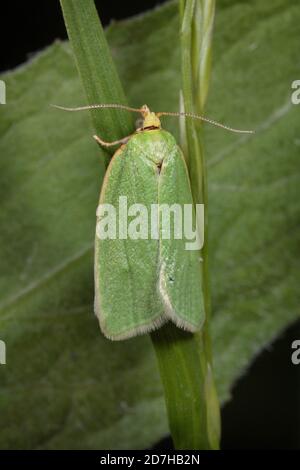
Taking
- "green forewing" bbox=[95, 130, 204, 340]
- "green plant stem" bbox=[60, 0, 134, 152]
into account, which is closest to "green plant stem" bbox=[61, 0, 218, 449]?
"green plant stem" bbox=[60, 0, 134, 152]

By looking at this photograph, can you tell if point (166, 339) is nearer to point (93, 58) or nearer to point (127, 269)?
point (127, 269)

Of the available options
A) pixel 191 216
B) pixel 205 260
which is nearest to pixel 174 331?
pixel 205 260

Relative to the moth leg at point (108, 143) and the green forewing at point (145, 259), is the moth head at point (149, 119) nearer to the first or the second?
A: the green forewing at point (145, 259)

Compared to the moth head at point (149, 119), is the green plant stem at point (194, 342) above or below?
below

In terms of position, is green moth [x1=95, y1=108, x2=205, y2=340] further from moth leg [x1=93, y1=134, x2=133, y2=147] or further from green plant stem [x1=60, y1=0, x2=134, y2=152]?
green plant stem [x1=60, y1=0, x2=134, y2=152]

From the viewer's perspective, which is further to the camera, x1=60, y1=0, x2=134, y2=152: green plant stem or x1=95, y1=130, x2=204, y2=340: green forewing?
x1=95, y1=130, x2=204, y2=340: green forewing

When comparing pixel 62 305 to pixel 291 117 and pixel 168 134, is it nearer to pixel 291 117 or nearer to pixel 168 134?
pixel 168 134

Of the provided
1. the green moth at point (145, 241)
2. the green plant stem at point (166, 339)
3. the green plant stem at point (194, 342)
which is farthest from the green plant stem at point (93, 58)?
the green moth at point (145, 241)

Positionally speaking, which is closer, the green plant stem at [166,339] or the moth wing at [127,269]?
the green plant stem at [166,339]
